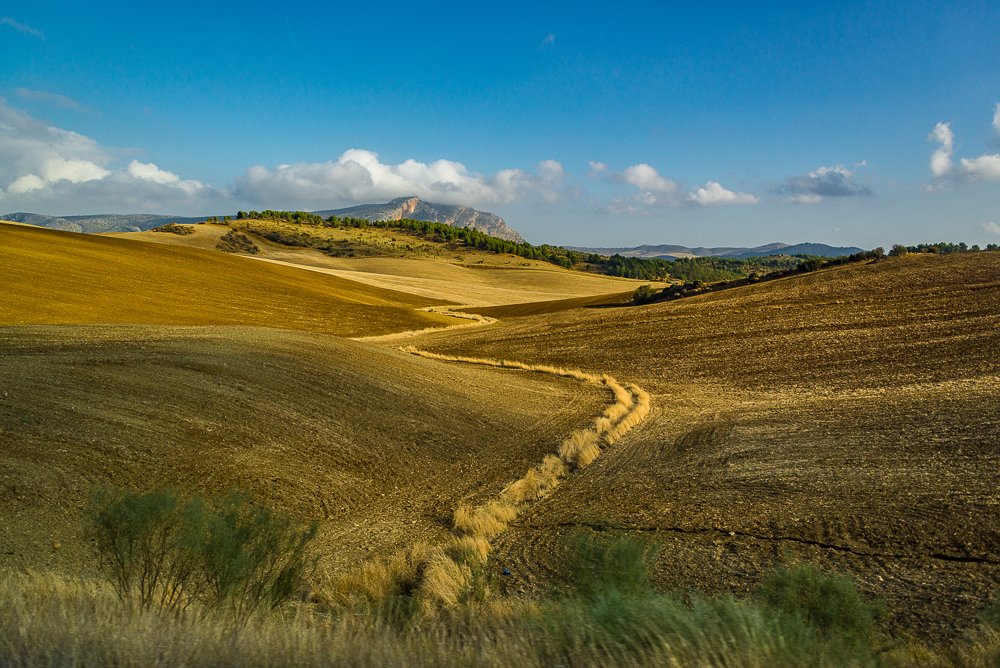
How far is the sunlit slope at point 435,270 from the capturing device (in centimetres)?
9262

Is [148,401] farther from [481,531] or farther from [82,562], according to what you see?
[481,531]

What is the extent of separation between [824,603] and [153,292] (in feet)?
146

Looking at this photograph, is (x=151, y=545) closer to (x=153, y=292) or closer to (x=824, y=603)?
(x=824, y=603)

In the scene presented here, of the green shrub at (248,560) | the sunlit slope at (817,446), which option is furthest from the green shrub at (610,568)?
the green shrub at (248,560)

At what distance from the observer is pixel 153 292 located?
141ft

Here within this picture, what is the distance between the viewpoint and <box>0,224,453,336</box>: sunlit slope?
3394 cm

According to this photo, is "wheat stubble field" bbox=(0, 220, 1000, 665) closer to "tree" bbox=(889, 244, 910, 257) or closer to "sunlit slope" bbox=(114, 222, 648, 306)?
"tree" bbox=(889, 244, 910, 257)

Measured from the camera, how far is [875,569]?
370 inches

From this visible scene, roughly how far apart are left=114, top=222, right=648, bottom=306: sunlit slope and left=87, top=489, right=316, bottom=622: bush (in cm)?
7270

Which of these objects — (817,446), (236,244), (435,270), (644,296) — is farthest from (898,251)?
(236,244)

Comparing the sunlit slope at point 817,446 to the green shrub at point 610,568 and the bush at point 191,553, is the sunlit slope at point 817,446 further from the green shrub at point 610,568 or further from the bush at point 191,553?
the bush at point 191,553

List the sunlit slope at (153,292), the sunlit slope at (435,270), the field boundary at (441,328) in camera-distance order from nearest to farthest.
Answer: the sunlit slope at (153,292) < the field boundary at (441,328) < the sunlit slope at (435,270)

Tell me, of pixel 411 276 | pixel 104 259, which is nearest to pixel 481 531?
pixel 104 259

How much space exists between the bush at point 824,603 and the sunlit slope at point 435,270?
241 feet
